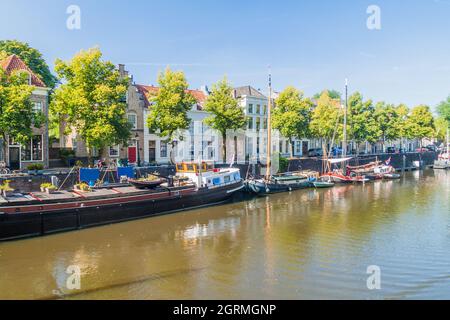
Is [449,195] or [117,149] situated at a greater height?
[117,149]

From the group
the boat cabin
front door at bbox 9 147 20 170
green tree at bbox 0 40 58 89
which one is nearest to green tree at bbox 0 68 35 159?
front door at bbox 9 147 20 170

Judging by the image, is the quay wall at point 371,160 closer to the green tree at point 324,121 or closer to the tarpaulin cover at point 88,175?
the green tree at point 324,121

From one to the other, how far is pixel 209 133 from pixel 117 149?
1522 cm

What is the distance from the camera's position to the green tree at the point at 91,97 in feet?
109

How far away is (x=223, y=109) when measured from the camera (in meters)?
46.5

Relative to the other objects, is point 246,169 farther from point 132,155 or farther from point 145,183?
point 145,183

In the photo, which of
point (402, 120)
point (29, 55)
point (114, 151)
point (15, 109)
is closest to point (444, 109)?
point (402, 120)

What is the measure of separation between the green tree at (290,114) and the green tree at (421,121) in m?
41.4

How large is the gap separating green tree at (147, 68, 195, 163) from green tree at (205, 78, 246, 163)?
5.04 m

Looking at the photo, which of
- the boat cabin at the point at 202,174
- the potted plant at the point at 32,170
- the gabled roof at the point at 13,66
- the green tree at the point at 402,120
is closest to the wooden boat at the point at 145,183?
the boat cabin at the point at 202,174

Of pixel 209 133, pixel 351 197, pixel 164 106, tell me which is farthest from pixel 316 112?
pixel 164 106

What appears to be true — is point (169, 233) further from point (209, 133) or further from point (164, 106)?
point (209, 133)

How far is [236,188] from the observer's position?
37.1 metres

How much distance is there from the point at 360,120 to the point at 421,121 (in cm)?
2826
